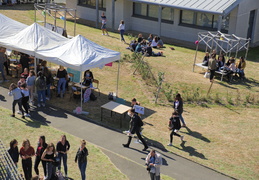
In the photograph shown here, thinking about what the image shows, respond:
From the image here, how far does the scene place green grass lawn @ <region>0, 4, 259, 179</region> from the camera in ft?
42.0

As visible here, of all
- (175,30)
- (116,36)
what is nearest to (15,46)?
(116,36)

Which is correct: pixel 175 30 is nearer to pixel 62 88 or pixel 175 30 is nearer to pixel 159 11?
pixel 159 11

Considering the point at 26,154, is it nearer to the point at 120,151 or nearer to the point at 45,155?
the point at 45,155

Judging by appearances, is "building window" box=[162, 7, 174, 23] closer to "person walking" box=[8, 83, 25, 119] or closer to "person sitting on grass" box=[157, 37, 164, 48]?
"person sitting on grass" box=[157, 37, 164, 48]

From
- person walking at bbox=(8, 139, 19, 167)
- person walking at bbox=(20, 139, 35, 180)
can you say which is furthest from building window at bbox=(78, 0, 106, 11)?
person walking at bbox=(8, 139, 19, 167)

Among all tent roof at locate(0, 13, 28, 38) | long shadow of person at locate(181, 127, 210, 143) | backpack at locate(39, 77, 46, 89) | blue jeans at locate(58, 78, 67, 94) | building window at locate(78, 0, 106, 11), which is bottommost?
long shadow of person at locate(181, 127, 210, 143)

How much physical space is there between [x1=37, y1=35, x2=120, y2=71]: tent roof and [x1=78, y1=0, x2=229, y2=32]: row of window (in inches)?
462

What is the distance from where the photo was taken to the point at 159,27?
27.0 m

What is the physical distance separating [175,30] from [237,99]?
10955mm

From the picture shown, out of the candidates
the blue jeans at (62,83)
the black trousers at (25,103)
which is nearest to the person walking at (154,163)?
the black trousers at (25,103)

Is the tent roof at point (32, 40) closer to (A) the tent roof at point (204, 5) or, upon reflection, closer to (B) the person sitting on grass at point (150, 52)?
(B) the person sitting on grass at point (150, 52)

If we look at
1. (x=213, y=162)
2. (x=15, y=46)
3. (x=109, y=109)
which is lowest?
(x=213, y=162)

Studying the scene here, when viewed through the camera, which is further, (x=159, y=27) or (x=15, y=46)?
(x=159, y=27)

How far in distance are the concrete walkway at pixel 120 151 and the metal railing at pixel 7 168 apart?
3622 millimetres
